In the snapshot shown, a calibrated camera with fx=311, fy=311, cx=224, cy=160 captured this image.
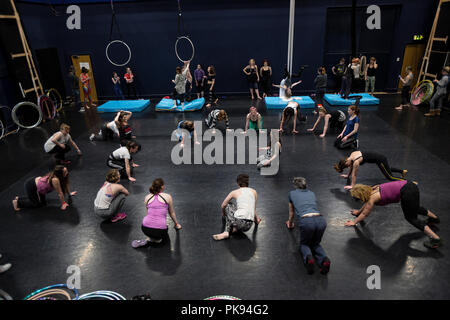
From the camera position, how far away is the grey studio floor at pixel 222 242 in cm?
350

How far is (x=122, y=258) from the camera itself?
3984 millimetres

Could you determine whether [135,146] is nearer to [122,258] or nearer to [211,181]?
[211,181]

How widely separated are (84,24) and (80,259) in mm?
11018

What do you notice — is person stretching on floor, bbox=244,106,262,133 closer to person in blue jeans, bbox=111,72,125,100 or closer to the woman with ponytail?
the woman with ponytail

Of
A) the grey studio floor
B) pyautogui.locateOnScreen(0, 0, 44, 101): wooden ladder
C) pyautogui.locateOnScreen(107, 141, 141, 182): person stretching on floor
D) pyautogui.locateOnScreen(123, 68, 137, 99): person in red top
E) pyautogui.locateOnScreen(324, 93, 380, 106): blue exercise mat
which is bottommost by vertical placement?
the grey studio floor

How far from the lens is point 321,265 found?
3562 millimetres

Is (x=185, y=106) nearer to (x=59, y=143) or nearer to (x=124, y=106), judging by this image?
(x=124, y=106)

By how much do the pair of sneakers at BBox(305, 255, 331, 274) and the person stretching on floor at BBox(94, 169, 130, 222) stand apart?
2.67 metres

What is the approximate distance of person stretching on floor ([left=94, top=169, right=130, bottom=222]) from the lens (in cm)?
443

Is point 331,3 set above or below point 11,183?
above

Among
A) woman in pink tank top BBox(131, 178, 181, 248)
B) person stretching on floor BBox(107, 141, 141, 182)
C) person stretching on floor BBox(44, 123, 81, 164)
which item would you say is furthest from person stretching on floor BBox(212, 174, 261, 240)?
person stretching on floor BBox(44, 123, 81, 164)
